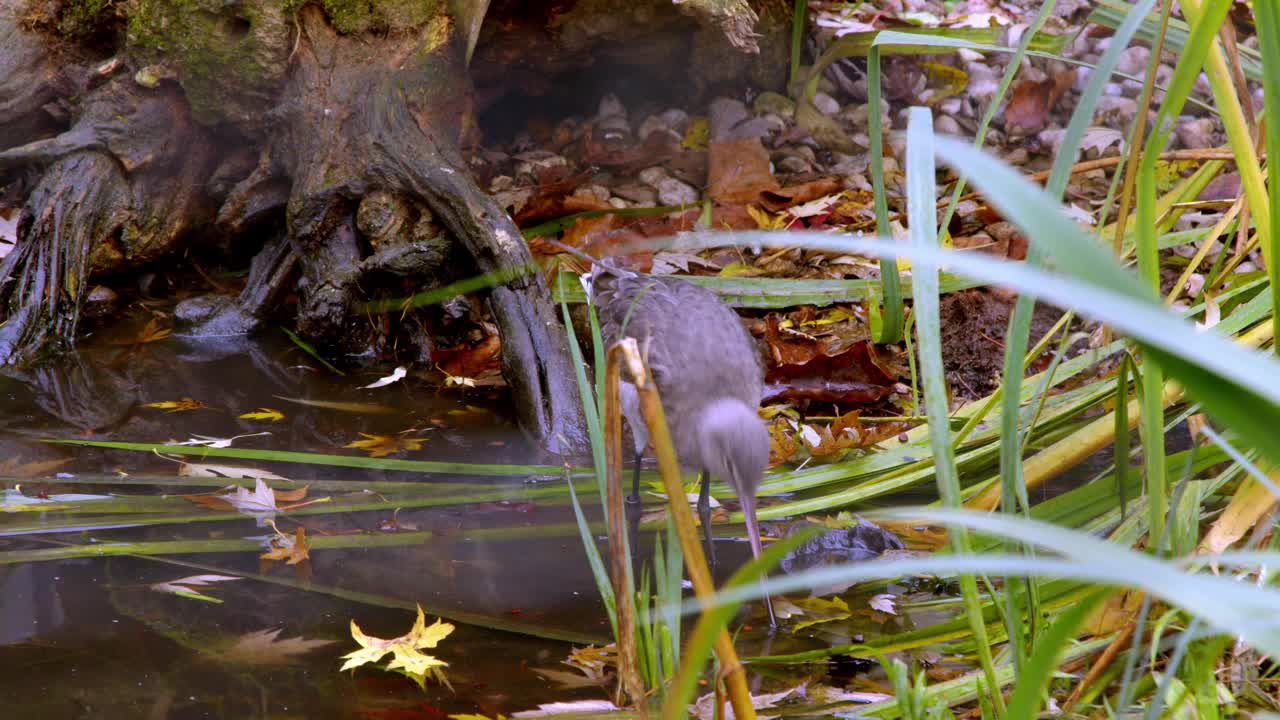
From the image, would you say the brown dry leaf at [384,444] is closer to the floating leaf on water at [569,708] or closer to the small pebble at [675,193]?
the floating leaf on water at [569,708]

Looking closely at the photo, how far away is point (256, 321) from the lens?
4781 millimetres

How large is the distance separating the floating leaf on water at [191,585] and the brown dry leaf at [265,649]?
22cm

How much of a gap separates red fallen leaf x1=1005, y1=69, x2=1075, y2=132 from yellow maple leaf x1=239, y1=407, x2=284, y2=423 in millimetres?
4164

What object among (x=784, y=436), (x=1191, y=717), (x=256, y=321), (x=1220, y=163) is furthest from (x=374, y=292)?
(x=1191, y=717)

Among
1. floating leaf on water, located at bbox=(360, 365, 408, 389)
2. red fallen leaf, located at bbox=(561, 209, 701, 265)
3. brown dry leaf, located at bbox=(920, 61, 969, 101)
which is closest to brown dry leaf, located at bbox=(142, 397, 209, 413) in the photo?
floating leaf on water, located at bbox=(360, 365, 408, 389)

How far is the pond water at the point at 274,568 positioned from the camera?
244 centimetres

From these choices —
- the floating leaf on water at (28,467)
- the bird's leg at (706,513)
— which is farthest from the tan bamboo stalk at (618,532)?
the floating leaf on water at (28,467)

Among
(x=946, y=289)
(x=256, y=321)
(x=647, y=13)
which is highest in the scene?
(x=647, y=13)

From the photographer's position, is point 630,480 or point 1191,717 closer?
point 1191,717

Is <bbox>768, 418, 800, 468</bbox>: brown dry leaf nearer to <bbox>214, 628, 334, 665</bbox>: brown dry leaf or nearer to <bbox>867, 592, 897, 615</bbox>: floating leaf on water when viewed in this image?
<bbox>867, 592, 897, 615</bbox>: floating leaf on water

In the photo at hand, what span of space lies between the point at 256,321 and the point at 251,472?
147 centimetres

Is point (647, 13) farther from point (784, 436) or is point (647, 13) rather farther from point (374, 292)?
point (784, 436)

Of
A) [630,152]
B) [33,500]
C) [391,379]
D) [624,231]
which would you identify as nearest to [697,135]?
[630,152]

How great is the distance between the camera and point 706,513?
3344 millimetres
